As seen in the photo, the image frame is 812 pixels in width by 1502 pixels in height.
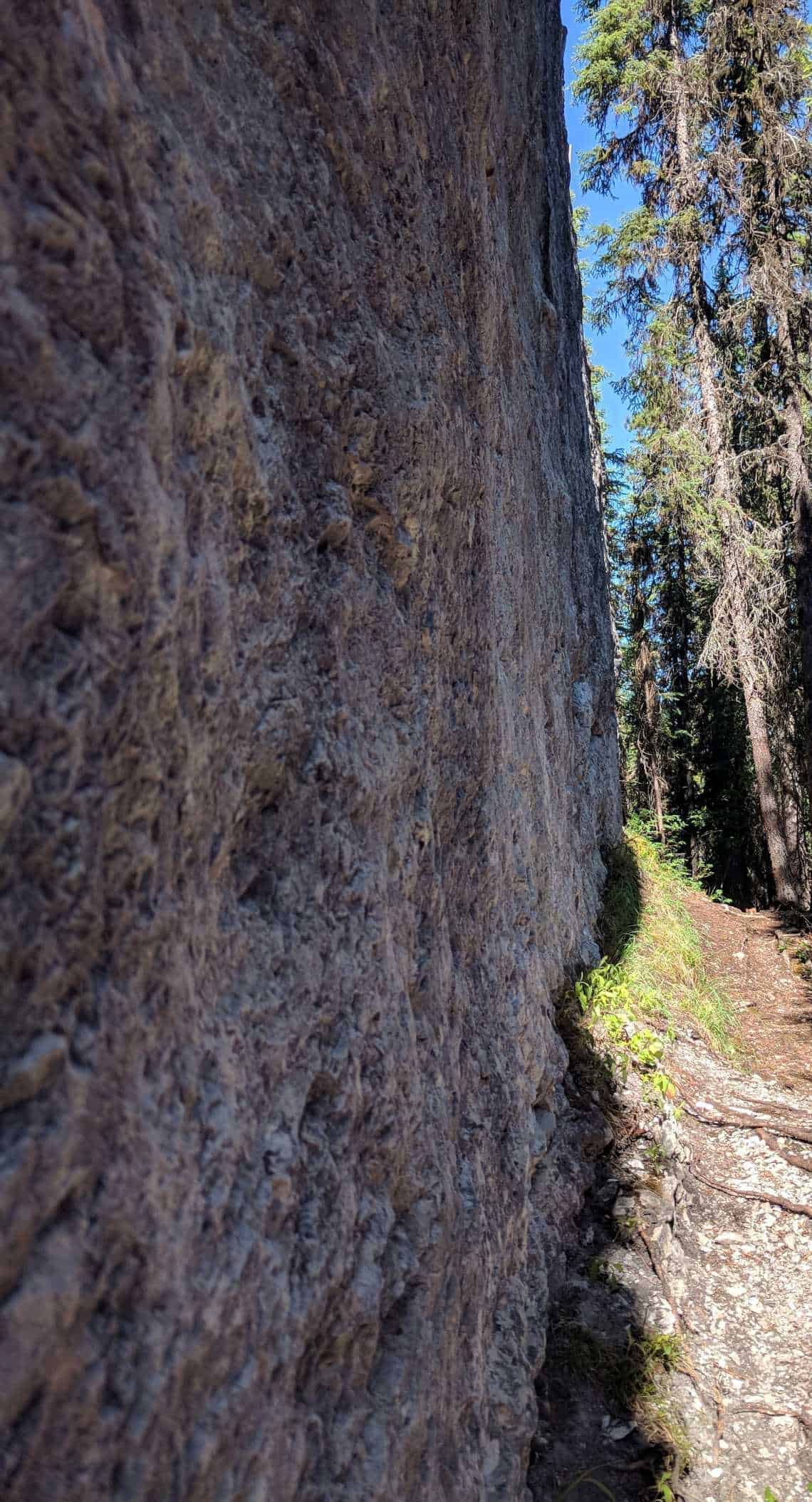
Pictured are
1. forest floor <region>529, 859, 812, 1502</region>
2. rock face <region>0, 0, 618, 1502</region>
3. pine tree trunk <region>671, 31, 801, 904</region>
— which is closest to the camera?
rock face <region>0, 0, 618, 1502</region>

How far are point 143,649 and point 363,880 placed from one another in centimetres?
92

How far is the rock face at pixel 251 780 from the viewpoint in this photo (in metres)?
1.13

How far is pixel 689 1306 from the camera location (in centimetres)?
414

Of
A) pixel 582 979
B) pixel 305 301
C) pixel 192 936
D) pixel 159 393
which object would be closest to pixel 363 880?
pixel 192 936

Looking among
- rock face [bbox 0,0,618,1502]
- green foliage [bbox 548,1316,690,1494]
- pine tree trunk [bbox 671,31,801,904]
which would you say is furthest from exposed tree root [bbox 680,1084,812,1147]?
pine tree trunk [bbox 671,31,801,904]

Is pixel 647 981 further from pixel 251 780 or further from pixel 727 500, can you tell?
pixel 727 500

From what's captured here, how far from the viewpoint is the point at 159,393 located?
4.52 feet

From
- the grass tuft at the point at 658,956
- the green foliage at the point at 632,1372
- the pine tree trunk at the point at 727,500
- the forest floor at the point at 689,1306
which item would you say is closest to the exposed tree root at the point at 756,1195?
the forest floor at the point at 689,1306

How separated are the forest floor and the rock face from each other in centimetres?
33

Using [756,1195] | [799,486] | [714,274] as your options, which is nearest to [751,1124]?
[756,1195]

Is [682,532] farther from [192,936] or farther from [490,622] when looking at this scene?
[192,936]

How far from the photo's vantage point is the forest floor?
3.27 m

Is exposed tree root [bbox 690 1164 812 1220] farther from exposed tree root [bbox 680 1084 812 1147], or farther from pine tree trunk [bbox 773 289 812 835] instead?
pine tree trunk [bbox 773 289 812 835]

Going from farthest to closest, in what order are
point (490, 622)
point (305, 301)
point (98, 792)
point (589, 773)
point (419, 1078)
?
point (589, 773) → point (490, 622) → point (419, 1078) → point (305, 301) → point (98, 792)
